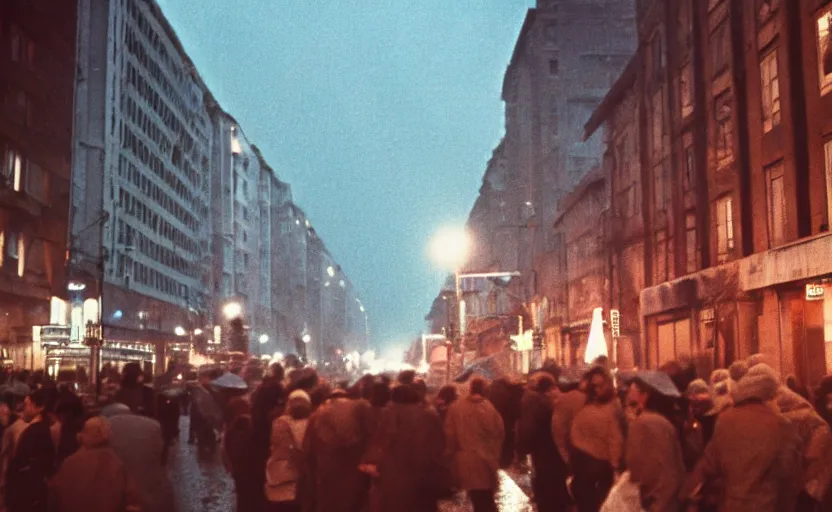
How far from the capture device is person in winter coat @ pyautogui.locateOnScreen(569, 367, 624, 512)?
1188 cm

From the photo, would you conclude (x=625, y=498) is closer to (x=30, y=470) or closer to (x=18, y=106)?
(x=30, y=470)

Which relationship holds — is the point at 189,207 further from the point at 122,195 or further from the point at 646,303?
the point at 646,303

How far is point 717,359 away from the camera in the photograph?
3152 cm

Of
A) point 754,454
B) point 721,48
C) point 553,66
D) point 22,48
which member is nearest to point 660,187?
point 721,48

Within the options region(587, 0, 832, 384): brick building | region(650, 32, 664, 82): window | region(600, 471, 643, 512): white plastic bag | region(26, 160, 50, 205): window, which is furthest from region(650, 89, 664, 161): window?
region(600, 471, 643, 512): white plastic bag

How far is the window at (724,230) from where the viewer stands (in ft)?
104

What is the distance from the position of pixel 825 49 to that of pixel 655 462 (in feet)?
58.7

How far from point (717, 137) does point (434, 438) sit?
22765 millimetres

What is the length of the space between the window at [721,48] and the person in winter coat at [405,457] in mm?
21602

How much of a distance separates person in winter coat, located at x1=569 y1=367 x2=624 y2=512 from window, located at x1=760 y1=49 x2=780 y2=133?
17.2 meters

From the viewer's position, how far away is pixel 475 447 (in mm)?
13758

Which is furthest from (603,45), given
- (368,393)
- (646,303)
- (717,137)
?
(368,393)

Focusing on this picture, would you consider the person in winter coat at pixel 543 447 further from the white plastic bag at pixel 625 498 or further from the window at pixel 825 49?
the window at pixel 825 49

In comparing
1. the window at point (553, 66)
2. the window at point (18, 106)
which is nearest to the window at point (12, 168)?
the window at point (18, 106)
